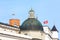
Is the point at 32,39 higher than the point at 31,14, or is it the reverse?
the point at 31,14

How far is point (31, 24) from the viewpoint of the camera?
115062mm

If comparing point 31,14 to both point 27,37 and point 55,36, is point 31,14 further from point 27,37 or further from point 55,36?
point 55,36

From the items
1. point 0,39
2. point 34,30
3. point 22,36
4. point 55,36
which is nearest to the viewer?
point 0,39

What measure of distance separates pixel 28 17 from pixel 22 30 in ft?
18.9

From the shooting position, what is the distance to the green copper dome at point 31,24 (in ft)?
373

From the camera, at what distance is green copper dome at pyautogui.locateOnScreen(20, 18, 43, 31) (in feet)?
A: 373

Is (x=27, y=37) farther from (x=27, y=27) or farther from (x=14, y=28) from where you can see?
(x=14, y=28)

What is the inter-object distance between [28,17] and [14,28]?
7.31 metres

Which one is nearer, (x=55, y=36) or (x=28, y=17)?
(x=28, y=17)

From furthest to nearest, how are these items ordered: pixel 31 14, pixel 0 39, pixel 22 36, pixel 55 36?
pixel 55 36
pixel 31 14
pixel 22 36
pixel 0 39

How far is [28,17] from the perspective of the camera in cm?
11925

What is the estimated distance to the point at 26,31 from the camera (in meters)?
114

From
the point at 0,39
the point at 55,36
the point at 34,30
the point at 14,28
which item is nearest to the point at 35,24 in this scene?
the point at 34,30

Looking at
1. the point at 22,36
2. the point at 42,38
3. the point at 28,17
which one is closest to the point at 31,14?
the point at 28,17
